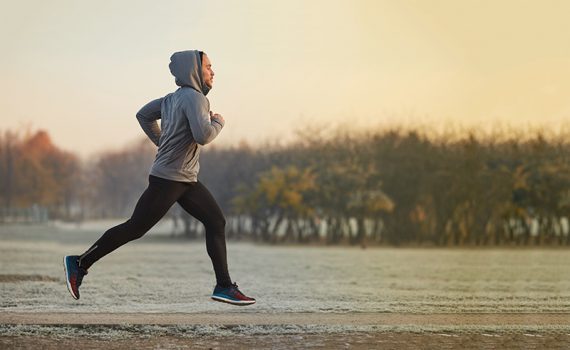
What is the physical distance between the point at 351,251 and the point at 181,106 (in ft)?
62.0

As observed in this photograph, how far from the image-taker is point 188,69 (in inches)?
309

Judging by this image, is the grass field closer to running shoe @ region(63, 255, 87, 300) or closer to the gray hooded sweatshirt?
running shoe @ region(63, 255, 87, 300)

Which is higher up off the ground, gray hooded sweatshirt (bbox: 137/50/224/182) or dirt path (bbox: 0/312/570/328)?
gray hooded sweatshirt (bbox: 137/50/224/182)

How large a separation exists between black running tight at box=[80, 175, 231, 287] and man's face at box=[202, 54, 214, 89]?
81 cm

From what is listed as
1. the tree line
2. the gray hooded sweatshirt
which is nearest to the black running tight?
the gray hooded sweatshirt

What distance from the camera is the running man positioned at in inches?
303

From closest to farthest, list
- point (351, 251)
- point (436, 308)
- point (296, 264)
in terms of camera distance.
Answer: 1. point (436, 308)
2. point (296, 264)
3. point (351, 251)

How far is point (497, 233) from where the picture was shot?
2906 cm

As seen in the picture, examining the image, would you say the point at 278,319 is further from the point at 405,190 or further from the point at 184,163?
the point at 405,190

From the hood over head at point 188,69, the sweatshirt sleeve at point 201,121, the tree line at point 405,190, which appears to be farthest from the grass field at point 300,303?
the tree line at point 405,190

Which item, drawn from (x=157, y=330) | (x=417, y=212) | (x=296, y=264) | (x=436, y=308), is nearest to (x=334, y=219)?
(x=417, y=212)

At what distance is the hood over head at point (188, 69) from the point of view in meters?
7.84

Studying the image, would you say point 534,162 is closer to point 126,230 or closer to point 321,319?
point 321,319

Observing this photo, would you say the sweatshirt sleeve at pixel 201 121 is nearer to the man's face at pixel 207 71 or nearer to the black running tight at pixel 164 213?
the man's face at pixel 207 71
